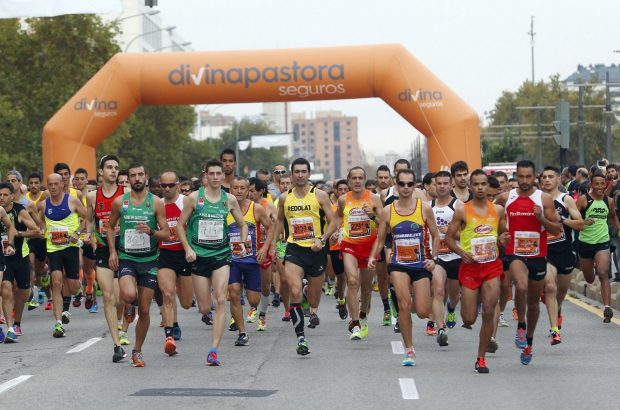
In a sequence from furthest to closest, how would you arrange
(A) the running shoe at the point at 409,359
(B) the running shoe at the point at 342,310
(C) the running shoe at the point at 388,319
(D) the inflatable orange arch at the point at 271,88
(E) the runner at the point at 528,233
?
(D) the inflatable orange arch at the point at 271,88 < (B) the running shoe at the point at 342,310 < (C) the running shoe at the point at 388,319 < (E) the runner at the point at 528,233 < (A) the running shoe at the point at 409,359

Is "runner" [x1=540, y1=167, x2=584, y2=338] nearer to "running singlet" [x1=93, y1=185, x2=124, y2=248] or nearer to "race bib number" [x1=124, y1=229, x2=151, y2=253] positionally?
"race bib number" [x1=124, y1=229, x2=151, y2=253]

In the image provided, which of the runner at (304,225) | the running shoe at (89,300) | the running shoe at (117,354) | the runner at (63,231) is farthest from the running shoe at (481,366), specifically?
the running shoe at (89,300)

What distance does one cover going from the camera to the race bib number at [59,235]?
55.3ft

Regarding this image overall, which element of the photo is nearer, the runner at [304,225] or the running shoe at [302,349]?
the running shoe at [302,349]

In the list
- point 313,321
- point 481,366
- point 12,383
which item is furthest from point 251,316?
point 12,383

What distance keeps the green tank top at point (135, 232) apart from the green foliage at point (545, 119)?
69.3 metres

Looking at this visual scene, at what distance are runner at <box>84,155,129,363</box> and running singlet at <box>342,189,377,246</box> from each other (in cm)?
255

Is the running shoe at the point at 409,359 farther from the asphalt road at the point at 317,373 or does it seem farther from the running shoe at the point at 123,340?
the running shoe at the point at 123,340

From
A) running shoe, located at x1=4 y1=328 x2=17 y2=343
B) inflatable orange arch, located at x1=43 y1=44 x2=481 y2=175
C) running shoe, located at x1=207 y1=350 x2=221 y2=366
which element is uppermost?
inflatable orange arch, located at x1=43 y1=44 x2=481 y2=175

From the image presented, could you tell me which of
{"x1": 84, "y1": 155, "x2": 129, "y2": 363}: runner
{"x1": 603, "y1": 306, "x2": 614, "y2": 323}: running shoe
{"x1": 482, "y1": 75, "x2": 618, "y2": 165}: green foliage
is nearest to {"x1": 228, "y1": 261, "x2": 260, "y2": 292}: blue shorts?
{"x1": 84, "y1": 155, "x2": 129, "y2": 363}: runner

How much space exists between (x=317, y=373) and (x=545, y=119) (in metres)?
87.4

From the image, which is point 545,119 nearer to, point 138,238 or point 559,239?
point 559,239

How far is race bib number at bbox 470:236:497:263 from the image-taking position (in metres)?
12.0

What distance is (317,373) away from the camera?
38.9 ft
